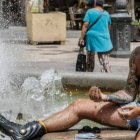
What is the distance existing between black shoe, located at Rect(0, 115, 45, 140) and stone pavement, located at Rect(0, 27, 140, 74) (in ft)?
13.6

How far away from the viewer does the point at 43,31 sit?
1631 cm

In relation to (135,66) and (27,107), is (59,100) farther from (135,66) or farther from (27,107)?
(135,66)

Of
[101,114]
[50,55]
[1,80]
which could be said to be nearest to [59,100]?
[1,80]

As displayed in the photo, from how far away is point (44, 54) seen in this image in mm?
13789

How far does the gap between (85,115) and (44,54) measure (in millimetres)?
9267

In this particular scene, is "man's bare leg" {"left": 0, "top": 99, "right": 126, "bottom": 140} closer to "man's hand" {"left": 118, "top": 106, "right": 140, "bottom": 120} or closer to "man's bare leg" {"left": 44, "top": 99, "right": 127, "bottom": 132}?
"man's bare leg" {"left": 44, "top": 99, "right": 127, "bottom": 132}

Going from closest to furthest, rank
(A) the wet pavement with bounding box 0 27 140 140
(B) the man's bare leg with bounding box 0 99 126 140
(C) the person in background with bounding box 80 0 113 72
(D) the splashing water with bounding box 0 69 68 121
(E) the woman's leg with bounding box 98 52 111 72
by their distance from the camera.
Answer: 1. (B) the man's bare leg with bounding box 0 99 126 140
2. (D) the splashing water with bounding box 0 69 68 121
3. (C) the person in background with bounding box 80 0 113 72
4. (E) the woman's leg with bounding box 98 52 111 72
5. (A) the wet pavement with bounding box 0 27 140 140

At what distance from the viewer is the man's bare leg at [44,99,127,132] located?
4.57 metres

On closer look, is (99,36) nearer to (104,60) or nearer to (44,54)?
(104,60)

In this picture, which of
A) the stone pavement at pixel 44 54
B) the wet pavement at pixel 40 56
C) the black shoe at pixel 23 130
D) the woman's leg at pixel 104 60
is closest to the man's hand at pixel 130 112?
the black shoe at pixel 23 130

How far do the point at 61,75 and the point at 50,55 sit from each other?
21.8ft

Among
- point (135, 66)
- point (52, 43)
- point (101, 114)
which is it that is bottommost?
point (52, 43)

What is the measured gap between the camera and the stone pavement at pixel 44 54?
10.8 metres

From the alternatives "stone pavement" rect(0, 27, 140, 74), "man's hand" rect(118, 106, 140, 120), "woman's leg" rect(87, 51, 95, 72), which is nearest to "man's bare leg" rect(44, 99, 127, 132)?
"man's hand" rect(118, 106, 140, 120)
